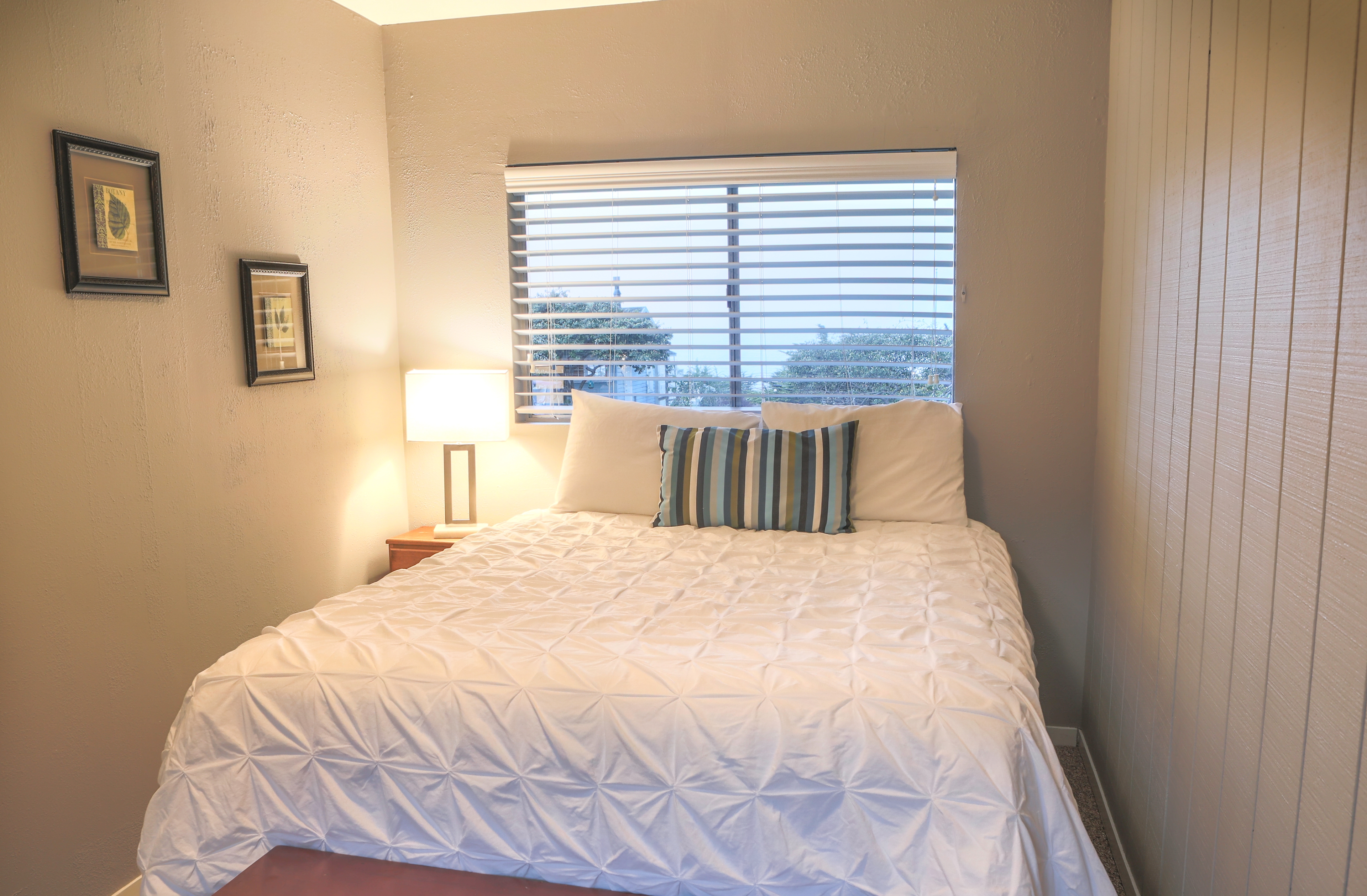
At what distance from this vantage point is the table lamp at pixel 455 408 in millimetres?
3287

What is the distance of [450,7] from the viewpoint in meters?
3.28

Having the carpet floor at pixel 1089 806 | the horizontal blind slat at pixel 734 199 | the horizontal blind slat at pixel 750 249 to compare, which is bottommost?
the carpet floor at pixel 1089 806

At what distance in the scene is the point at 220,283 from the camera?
264 centimetres

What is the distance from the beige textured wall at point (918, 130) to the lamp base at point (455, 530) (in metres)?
0.46

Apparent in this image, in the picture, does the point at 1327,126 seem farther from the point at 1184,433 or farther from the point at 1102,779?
the point at 1102,779

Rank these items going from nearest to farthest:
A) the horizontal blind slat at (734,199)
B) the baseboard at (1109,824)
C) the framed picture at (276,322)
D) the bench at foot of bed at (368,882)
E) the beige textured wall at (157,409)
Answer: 1. the bench at foot of bed at (368,882)
2. the beige textured wall at (157,409)
3. the baseboard at (1109,824)
4. the framed picture at (276,322)
5. the horizontal blind slat at (734,199)

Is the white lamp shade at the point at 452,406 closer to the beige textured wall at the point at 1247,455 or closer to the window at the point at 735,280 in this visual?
the window at the point at 735,280

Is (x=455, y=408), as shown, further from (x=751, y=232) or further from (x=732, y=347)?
(x=751, y=232)

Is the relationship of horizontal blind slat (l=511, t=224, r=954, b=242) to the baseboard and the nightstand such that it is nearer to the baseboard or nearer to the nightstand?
the nightstand

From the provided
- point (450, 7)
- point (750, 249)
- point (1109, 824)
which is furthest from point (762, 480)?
point (450, 7)

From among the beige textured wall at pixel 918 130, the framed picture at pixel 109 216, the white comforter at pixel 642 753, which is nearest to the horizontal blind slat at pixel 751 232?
the beige textured wall at pixel 918 130

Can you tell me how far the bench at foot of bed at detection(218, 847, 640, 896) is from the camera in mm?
1554

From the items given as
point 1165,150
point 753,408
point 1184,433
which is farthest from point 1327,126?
point 753,408

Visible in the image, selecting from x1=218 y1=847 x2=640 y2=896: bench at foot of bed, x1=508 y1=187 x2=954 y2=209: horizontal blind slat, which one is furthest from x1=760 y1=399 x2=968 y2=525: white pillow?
x1=218 y1=847 x2=640 y2=896: bench at foot of bed
